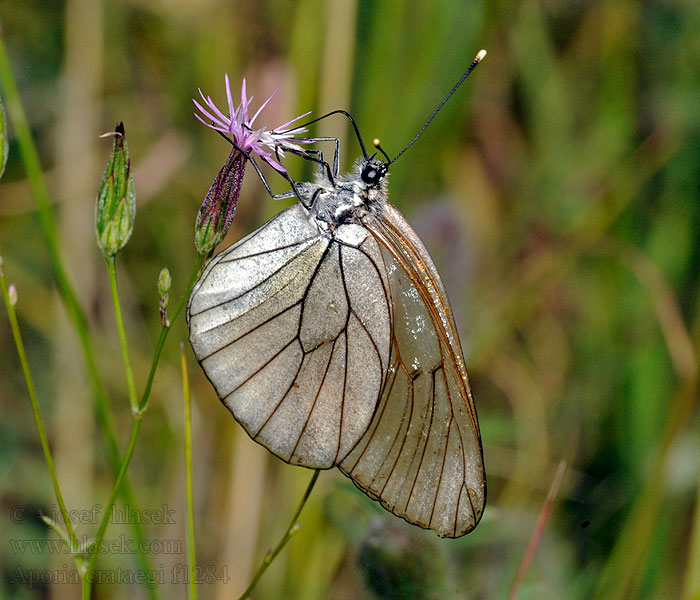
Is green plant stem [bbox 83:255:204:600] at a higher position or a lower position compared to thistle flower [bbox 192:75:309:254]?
lower

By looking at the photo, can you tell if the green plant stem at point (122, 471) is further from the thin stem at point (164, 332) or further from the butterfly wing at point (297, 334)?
the butterfly wing at point (297, 334)

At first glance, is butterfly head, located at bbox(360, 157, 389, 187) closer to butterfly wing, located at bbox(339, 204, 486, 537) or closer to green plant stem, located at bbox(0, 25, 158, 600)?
butterfly wing, located at bbox(339, 204, 486, 537)

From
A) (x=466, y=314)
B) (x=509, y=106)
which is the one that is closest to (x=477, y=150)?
(x=509, y=106)

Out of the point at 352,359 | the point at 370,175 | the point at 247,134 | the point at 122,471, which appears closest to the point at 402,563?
the point at 352,359

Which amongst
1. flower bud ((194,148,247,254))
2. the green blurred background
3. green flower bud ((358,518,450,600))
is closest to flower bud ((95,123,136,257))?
flower bud ((194,148,247,254))

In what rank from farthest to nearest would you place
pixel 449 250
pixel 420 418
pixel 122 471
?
pixel 449 250
pixel 420 418
pixel 122 471

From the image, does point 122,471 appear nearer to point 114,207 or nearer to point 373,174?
point 114,207

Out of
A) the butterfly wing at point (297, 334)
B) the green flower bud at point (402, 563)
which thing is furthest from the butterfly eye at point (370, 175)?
the green flower bud at point (402, 563)
